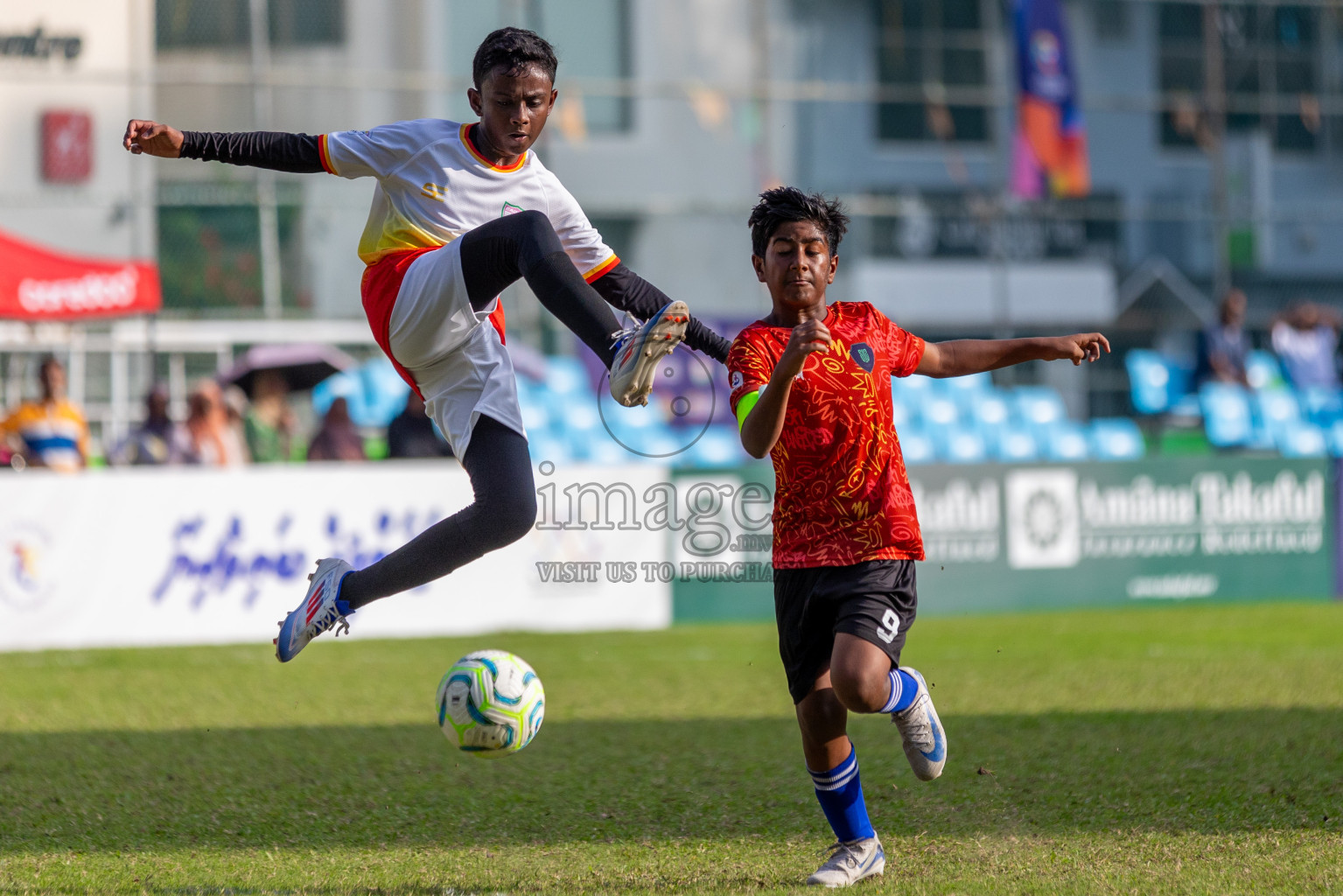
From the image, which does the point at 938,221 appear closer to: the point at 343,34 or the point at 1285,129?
the point at 1285,129

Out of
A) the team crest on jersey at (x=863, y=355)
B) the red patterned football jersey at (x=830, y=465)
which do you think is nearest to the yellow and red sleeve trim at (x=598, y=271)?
the red patterned football jersey at (x=830, y=465)

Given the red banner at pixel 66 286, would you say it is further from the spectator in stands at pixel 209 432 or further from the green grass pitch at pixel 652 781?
the green grass pitch at pixel 652 781

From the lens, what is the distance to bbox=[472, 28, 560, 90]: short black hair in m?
4.43

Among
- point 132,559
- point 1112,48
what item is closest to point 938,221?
point 1112,48

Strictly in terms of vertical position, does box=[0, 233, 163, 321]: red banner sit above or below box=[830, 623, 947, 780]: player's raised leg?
above

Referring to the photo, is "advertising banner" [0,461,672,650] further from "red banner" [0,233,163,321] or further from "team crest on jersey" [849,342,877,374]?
"team crest on jersey" [849,342,877,374]

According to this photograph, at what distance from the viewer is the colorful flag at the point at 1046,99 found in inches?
633

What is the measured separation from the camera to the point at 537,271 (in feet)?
13.9

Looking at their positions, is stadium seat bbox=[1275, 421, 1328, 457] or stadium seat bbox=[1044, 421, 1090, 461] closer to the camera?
stadium seat bbox=[1275, 421, 1328, 457]

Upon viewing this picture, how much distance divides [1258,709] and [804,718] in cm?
388

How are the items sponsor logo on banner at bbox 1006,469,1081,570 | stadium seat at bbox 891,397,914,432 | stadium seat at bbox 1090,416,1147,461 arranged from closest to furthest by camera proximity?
sponsor logo on banner at bbox 1006,469,1081,570 → stadium seat at bbox 1090,416,1147,461 → stadium seat at bbox 891,397,914,432

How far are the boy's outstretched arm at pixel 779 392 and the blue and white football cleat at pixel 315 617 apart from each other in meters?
1.49

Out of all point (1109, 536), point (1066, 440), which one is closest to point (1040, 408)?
point (1066, 440)

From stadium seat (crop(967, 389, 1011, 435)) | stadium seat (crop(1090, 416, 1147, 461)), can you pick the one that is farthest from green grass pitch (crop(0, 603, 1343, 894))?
stadium seat (crop(967, 389, 1011, 435))
